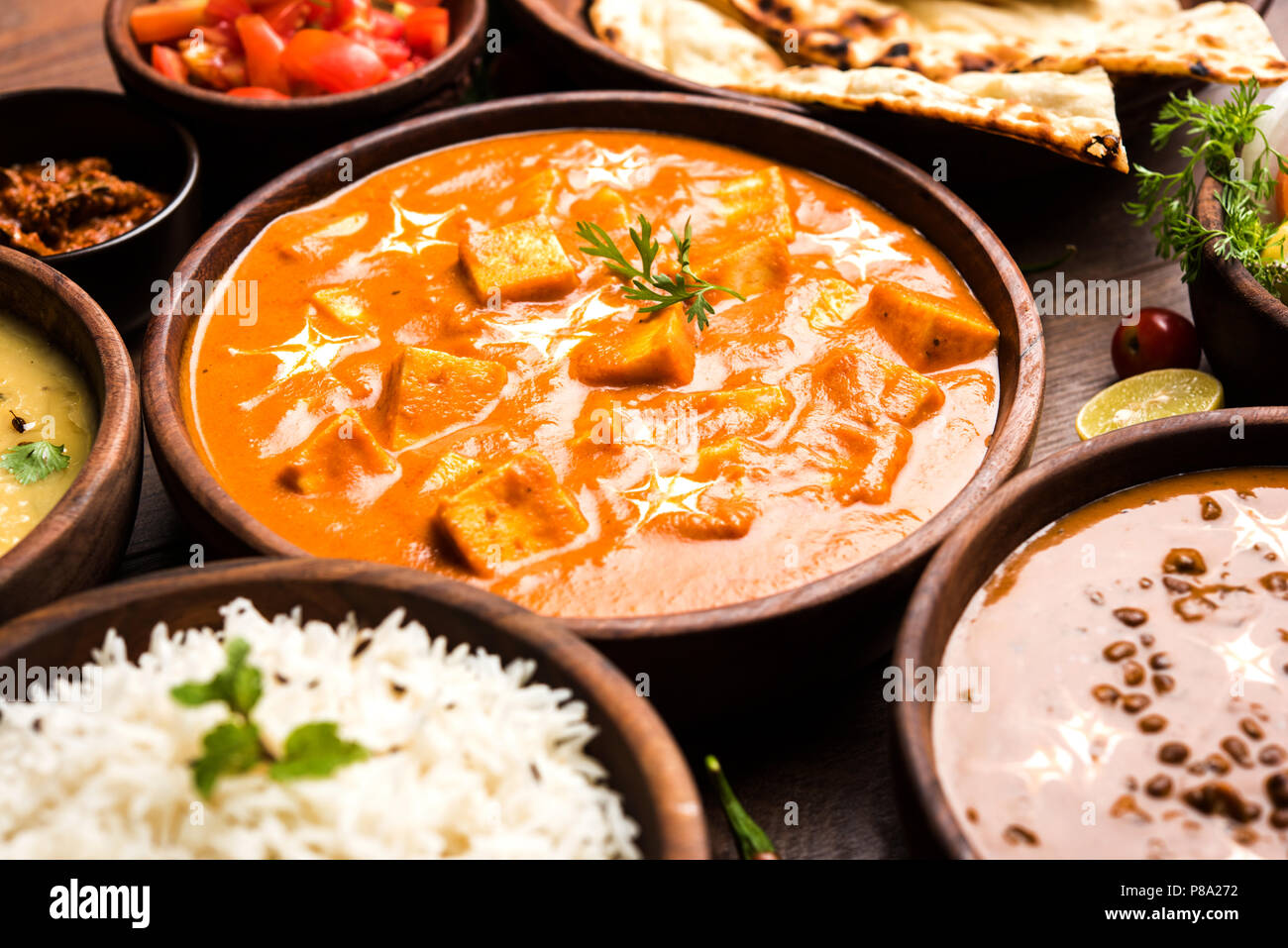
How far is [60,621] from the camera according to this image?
187 centimetres

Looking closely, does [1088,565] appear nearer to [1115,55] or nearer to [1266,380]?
[1266,380]

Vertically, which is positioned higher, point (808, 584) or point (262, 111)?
point (262, 111)

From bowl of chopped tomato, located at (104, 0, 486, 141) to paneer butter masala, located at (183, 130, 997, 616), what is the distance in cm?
39

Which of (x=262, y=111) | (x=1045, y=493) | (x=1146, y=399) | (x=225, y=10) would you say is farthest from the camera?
(x=225, y=10)

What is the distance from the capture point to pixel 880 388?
2.68m

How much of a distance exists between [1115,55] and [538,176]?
187 centimetres

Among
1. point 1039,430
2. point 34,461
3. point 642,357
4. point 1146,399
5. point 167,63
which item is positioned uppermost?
point 167,63

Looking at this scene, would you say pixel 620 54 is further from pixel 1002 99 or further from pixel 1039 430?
pixel 1039 430

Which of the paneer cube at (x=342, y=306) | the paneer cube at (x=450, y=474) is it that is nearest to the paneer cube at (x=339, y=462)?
the paneer cube at (x=450, y=474)

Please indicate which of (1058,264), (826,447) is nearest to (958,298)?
(826,447)

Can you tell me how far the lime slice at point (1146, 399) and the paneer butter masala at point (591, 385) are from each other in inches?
19.1

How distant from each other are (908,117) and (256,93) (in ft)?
6.87

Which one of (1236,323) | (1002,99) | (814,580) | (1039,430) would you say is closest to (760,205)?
(1002,99)

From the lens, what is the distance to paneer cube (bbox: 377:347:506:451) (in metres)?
2.62
